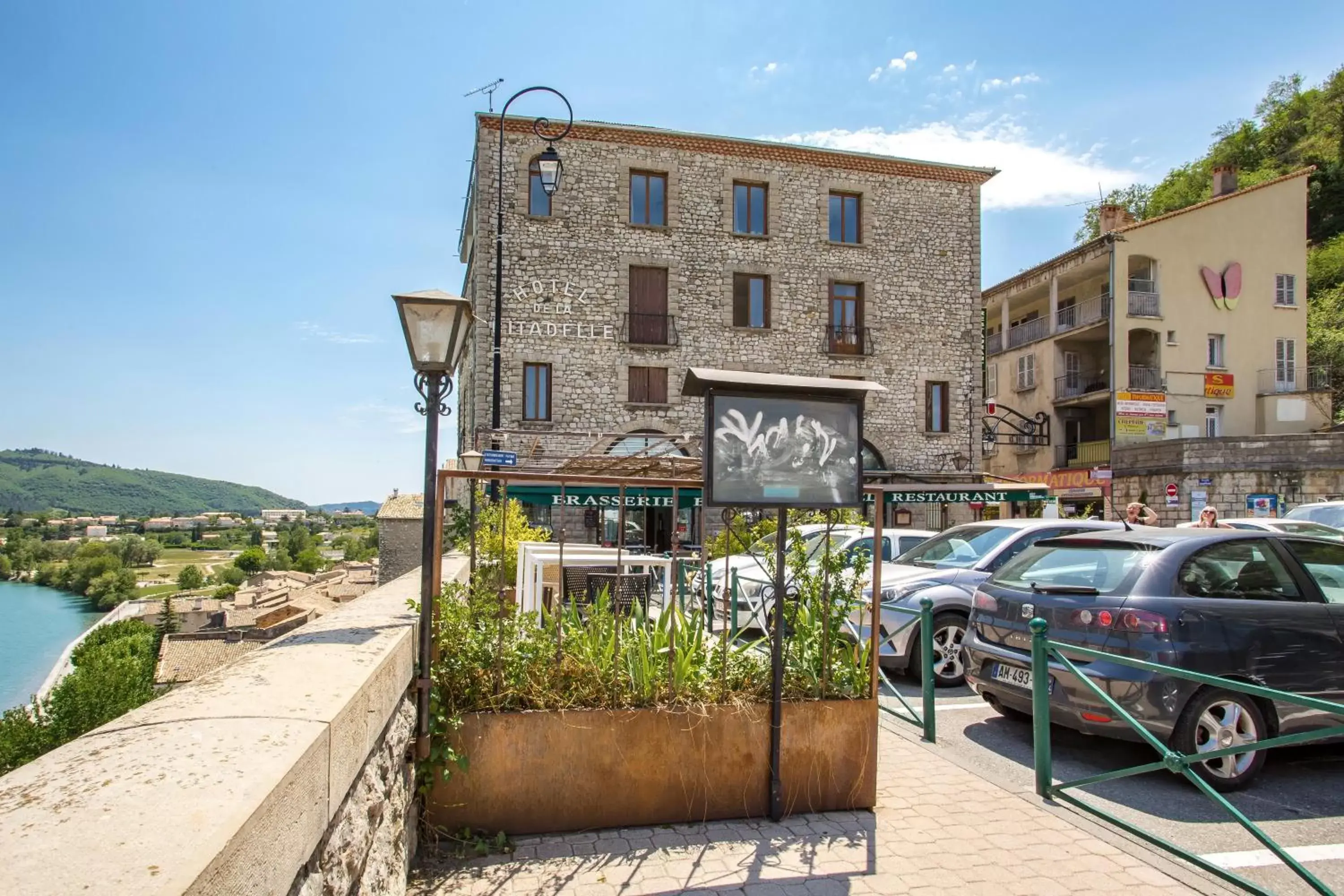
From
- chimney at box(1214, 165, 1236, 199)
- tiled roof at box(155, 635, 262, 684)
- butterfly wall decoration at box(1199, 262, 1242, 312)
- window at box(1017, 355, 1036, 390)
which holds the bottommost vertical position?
tiled roof at box(155, 635, 262, 684)

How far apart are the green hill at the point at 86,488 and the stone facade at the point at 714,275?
5347 inches

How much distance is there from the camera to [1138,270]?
1166 inches

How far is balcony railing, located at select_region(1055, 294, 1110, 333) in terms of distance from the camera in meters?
29.1

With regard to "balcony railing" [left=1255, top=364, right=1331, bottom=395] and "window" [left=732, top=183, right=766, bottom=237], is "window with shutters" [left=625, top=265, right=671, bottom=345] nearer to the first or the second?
"window" [left=732, top=183, right=766, bottom=237]

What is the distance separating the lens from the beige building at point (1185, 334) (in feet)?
94.0

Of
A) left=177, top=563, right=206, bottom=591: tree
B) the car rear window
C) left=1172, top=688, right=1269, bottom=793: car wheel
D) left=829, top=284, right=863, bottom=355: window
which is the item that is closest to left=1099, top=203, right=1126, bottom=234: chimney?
left=829, top=284, right=863, bottom=355: window

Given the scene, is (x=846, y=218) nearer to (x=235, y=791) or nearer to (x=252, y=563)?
(x=235, y=791)

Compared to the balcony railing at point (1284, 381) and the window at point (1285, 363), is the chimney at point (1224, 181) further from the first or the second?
the balcony railing at point (1284, 381)

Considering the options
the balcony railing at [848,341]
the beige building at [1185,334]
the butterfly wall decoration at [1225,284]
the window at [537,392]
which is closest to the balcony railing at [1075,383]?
the beige building at [1185,334]

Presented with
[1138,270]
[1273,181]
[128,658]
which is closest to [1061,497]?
[1138,270]

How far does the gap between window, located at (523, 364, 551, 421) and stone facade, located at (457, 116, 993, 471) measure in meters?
0.20

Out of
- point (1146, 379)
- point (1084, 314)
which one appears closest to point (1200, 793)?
point (1146, 379)

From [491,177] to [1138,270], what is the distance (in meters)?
23.3

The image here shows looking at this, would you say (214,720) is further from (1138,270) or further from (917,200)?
(1138,270)
